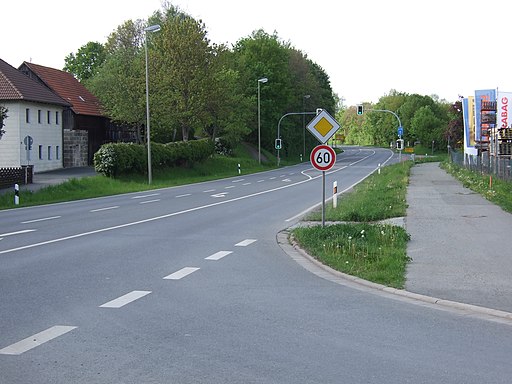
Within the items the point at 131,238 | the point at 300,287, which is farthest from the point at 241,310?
the point at 131,238

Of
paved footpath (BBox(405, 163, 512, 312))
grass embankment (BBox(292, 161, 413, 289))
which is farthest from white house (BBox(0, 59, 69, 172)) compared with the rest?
grass embankment (BBox(292, 161, 413, 289))

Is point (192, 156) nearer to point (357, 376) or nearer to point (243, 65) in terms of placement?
point (243, 65)

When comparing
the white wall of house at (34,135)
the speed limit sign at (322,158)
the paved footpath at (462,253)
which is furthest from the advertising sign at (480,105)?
the speed limit sign at (322,158)

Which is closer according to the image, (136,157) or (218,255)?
(218,255)

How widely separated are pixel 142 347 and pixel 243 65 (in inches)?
2980

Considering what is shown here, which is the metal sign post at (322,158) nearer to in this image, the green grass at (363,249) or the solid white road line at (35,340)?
the green grass at (363,249)

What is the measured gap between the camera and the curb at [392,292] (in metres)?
7.69

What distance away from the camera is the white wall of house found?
51.3 metres

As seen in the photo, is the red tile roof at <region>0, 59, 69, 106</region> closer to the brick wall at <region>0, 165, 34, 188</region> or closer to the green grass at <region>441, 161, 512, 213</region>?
the brick wall at <region>0, 165, 34, 188</region>

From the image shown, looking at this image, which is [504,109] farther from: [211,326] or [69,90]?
[211,326]

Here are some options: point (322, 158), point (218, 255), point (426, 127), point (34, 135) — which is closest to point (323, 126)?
point (322, 158)

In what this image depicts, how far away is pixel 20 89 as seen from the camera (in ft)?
171

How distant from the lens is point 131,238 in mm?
15047

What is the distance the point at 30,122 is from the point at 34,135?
1.12 metres
